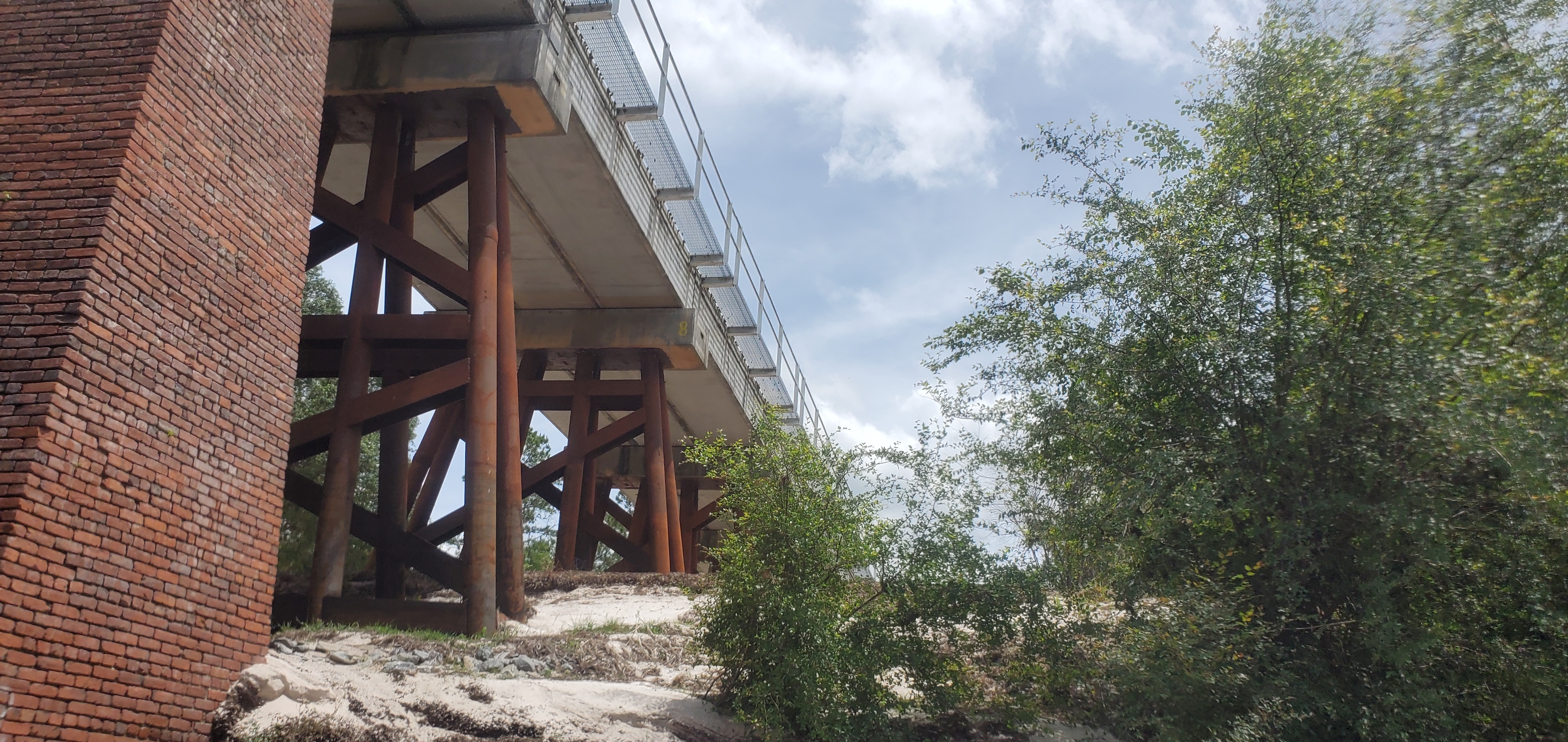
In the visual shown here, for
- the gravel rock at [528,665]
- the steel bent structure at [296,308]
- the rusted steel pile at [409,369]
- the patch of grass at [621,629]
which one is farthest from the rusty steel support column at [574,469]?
the gravel rock at [528,665]

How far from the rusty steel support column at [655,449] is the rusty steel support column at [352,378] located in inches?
236

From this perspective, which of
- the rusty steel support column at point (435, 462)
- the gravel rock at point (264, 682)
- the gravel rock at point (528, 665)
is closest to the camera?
the gravel rock at point (264, 682)

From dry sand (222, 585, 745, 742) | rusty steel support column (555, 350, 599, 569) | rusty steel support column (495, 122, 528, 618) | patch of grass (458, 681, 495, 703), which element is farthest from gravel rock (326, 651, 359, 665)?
rusty steel support column (555, 350, 599, 569)

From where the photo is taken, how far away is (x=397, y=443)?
1119 centimetres

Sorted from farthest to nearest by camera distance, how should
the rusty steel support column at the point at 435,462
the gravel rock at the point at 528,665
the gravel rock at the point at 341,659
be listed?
the rusty steel support column at the point at 435,462 < the gravel rock at the point at 528,665 < the gravel rock at the point at 341,659

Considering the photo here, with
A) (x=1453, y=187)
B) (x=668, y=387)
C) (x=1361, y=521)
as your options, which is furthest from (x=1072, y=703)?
(x=668, y=387)

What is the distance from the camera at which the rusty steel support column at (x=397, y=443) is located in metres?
10.7

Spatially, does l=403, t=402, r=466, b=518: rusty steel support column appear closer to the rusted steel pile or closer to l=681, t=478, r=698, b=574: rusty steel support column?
the rusted steel pile

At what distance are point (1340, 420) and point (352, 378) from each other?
8278 mm

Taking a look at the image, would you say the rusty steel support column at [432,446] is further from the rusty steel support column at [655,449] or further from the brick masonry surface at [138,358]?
the brick masonry surface at [138,358]

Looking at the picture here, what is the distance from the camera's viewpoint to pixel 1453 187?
6.64 meters

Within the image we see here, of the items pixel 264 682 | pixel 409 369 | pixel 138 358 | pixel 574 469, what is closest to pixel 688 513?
pixel 574 469

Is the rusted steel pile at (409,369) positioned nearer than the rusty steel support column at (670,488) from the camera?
Yes

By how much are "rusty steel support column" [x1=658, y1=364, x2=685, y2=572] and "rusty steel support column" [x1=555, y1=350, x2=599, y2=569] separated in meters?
1.24
